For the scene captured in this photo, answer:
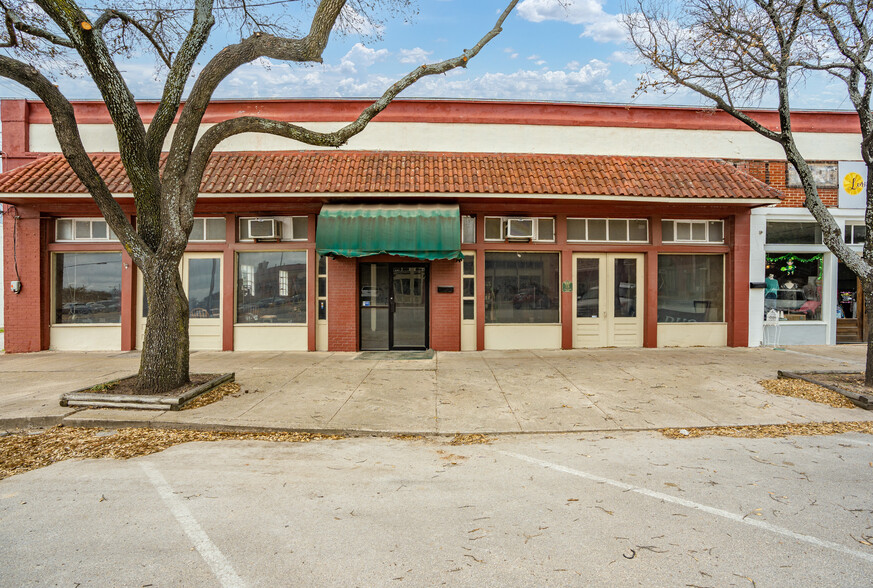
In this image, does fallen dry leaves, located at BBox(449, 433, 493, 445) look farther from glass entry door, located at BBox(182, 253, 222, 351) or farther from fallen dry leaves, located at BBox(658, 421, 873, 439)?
glass entry door, located at BBox(182, 253, 222, 351)

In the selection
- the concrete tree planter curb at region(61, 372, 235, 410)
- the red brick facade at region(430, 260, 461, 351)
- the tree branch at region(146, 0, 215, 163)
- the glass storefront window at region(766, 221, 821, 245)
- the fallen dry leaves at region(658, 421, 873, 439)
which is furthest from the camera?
the glass storefront window at region(766, 221, 821, 245)

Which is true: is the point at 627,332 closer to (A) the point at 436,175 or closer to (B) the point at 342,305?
(A) the point at 436,175

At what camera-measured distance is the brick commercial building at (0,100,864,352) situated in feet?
36.4

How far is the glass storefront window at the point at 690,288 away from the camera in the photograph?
39.2 feet

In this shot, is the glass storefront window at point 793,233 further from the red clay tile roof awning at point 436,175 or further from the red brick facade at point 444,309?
the red brick facade at point 444,309

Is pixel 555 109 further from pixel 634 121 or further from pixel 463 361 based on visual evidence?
pixel 463 361

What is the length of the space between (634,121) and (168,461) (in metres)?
12.3

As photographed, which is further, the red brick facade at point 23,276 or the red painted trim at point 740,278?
the red painted trim at point 740,278

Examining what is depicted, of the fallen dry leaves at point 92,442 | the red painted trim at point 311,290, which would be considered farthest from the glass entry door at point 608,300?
the fallen dry leaves at point 92,442

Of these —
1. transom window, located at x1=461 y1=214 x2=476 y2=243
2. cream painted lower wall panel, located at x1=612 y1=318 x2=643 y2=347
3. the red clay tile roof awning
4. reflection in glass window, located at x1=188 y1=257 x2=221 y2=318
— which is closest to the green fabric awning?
the red clay tile roof awning

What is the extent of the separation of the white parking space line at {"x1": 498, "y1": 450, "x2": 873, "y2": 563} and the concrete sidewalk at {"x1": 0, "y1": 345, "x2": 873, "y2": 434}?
4.02ft

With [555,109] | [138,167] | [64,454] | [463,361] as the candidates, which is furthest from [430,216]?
[64,454]

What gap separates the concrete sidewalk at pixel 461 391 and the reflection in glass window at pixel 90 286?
46.0 inches

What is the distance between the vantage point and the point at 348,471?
4668mm
